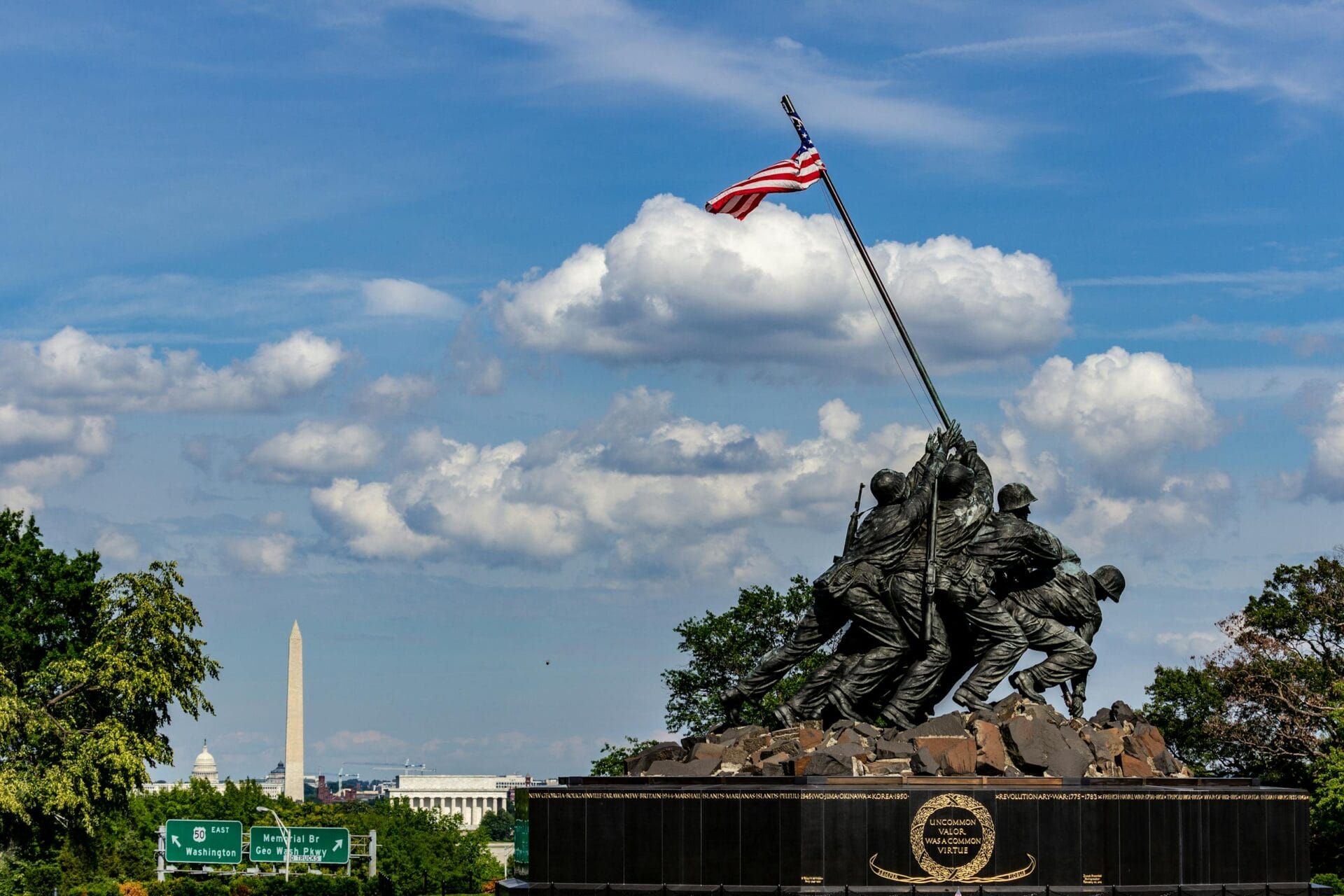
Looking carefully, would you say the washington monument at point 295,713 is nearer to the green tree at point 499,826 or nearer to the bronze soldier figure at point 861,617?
the green tree at point 499,826

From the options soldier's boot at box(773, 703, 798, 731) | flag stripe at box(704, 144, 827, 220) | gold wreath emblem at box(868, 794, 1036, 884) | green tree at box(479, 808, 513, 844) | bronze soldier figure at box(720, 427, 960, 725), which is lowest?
green tree at box(479, 808, 513, 844)

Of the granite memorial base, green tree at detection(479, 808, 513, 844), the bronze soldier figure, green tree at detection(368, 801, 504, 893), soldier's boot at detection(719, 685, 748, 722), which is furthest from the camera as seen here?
green tree at detection(479, 808, 513, 844)

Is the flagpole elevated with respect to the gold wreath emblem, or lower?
elevated

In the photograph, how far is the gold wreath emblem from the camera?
21.4 metres

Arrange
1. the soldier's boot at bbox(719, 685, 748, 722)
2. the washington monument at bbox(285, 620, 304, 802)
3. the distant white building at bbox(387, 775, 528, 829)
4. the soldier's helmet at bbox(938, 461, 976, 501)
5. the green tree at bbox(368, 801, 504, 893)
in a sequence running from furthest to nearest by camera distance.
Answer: the distant white building at bbox(387, 775, 528, 829) → the washington monument at bbox(285, 620, 304, 802) → the green tree at bbox(368, 801, 504, 893) → the soldier's boot at bbox(719, 685, 748, 722) → the soldier's helmet at bbox(938, 461, 976, 501)

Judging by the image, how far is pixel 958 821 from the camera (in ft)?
70.6

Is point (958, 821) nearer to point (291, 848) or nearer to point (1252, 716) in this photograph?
point (1252, 716)

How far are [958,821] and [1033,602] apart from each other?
478cm

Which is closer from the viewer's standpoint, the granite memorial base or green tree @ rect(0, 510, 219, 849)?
the granite memorial base

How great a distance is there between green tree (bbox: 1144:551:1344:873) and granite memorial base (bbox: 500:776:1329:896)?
18.0 m

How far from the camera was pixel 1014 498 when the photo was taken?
84.1 ft

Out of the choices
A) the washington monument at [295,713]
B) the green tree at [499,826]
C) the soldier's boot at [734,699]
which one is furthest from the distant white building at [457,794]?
the soldier's boot at [734,699]

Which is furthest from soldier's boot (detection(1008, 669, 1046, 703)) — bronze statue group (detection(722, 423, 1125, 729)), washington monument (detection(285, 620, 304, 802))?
washington monument (detection(285, 620, 304, 802))

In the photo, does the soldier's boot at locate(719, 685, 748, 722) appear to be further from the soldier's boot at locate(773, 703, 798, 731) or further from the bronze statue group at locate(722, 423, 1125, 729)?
the soldier's boot at locate(773, 703, 798, 731)
